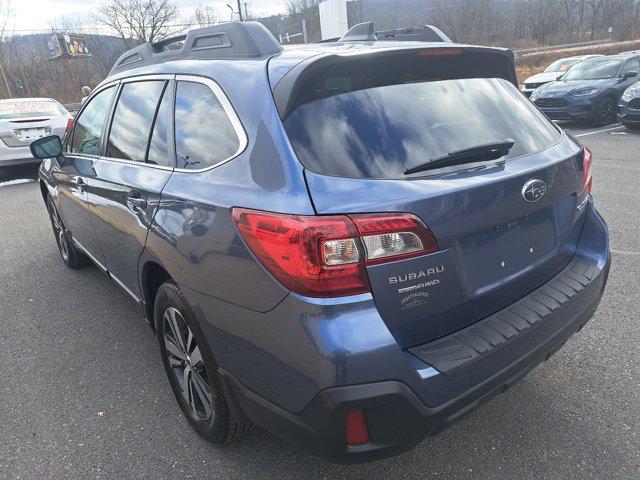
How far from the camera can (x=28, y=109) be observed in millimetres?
10281

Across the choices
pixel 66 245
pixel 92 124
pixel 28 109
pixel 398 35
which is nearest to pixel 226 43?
pixel 398 35

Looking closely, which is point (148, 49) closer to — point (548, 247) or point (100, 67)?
point (548, 247)

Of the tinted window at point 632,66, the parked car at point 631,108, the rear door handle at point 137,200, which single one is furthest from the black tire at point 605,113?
the rear door handle at point 137,200

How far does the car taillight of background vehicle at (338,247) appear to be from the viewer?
159cm

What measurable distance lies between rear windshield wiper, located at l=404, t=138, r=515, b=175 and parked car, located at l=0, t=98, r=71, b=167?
32.1ft

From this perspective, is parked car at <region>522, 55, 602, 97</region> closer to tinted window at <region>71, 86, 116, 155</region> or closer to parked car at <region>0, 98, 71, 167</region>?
parked car at <region>0, 98, 71, 167</region>

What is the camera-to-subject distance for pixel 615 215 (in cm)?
534

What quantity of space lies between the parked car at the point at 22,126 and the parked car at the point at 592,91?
1123 cm

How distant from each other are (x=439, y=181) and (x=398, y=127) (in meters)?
0.28

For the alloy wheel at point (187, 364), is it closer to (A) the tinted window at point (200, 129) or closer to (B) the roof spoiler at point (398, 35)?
(A) the tinted window at point (200, 129)

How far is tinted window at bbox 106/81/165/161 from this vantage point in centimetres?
264

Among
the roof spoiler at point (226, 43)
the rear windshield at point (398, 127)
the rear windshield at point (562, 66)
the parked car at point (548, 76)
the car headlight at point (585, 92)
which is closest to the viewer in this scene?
the rear windshield at point (398, 127)

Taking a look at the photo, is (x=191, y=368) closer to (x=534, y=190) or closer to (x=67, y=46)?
(x=534, y=190)

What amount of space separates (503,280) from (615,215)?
167 inches
